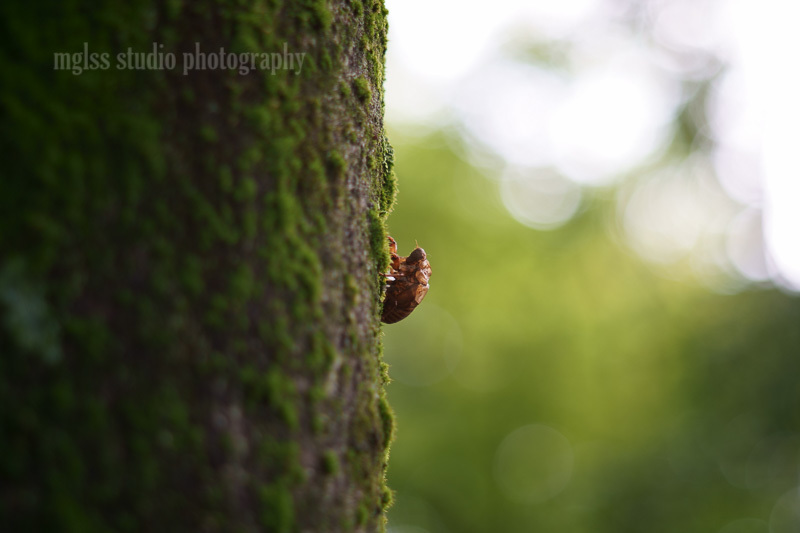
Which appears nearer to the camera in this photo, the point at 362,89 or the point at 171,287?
the point at 171,287

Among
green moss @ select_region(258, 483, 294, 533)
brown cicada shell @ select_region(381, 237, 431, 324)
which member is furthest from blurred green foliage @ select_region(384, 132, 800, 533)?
green moss @ select_region(258, 483, 294, 533)

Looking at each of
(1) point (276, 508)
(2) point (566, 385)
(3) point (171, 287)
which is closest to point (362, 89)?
(3) point (171, 287)

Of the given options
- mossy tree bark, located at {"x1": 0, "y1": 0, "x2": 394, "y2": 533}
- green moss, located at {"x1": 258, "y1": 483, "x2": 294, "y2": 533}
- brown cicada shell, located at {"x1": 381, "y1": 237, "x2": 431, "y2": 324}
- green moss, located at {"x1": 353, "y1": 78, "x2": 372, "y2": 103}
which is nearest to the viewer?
mossy tree bark, located at {"x1": 0, "y1": 0, "x2": 394, "y2": 533}

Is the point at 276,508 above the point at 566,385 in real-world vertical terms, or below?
below

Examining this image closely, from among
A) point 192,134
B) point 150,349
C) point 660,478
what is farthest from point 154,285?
point 660,478

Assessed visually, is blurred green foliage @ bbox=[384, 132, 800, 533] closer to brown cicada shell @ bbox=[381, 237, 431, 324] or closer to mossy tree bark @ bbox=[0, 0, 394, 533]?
brown cicada shell @ bbox=[381, 237, 431, 324]

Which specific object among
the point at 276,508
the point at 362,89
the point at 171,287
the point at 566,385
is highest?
the point at 566,385

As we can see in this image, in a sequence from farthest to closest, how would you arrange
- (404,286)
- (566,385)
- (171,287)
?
(566,385), (404,286), (171,287)

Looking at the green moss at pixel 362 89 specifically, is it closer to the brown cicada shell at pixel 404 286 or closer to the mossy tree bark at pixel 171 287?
the mossy tree bark at pixel 171 287

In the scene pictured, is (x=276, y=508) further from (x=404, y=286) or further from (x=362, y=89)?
(x=404, y=286)
